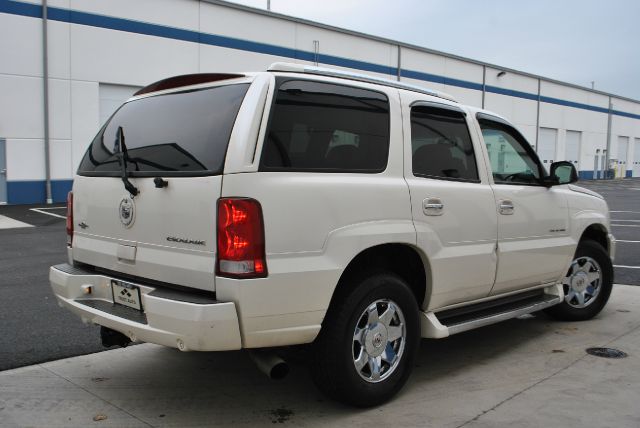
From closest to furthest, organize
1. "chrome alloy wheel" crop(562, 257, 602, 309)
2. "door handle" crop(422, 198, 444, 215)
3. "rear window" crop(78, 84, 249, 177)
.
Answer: "rear window" crop(78, 84, 249, 177) → "door handle" crop(422, 198, 444, 215) → "chrome alloy wheel" crop(562, 257, 602, 309)

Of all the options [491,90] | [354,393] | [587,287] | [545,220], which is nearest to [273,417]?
[354,393]

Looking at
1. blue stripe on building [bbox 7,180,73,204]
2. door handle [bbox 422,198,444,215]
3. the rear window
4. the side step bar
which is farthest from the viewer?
blue stripe on building [bbox 7,180,73,204]

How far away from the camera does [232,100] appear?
3270 millimetres

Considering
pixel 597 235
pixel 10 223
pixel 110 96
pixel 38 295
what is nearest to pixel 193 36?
pixel 110 96

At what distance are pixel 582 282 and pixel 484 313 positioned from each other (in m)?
1.79

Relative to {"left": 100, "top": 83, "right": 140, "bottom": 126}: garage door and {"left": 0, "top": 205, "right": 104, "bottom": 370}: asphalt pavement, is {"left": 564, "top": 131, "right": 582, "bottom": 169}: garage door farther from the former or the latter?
{"left": 0, "top": 205, "right": 104, "bottom": 370}: asphalt pavement

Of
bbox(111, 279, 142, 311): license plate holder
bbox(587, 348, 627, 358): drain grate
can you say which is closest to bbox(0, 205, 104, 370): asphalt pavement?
bbox(111, 279, 142, 311): license plate holder

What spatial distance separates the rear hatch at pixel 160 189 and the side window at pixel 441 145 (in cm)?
129

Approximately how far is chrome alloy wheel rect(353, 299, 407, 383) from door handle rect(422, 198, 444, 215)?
0.64 meters

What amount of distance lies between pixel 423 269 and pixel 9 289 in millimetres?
4947

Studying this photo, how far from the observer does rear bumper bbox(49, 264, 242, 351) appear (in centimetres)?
291

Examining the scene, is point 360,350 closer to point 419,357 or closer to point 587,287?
point 419,357

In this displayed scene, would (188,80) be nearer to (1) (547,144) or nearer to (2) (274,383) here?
(2) (274,383)

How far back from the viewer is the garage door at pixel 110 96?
19.2 m
